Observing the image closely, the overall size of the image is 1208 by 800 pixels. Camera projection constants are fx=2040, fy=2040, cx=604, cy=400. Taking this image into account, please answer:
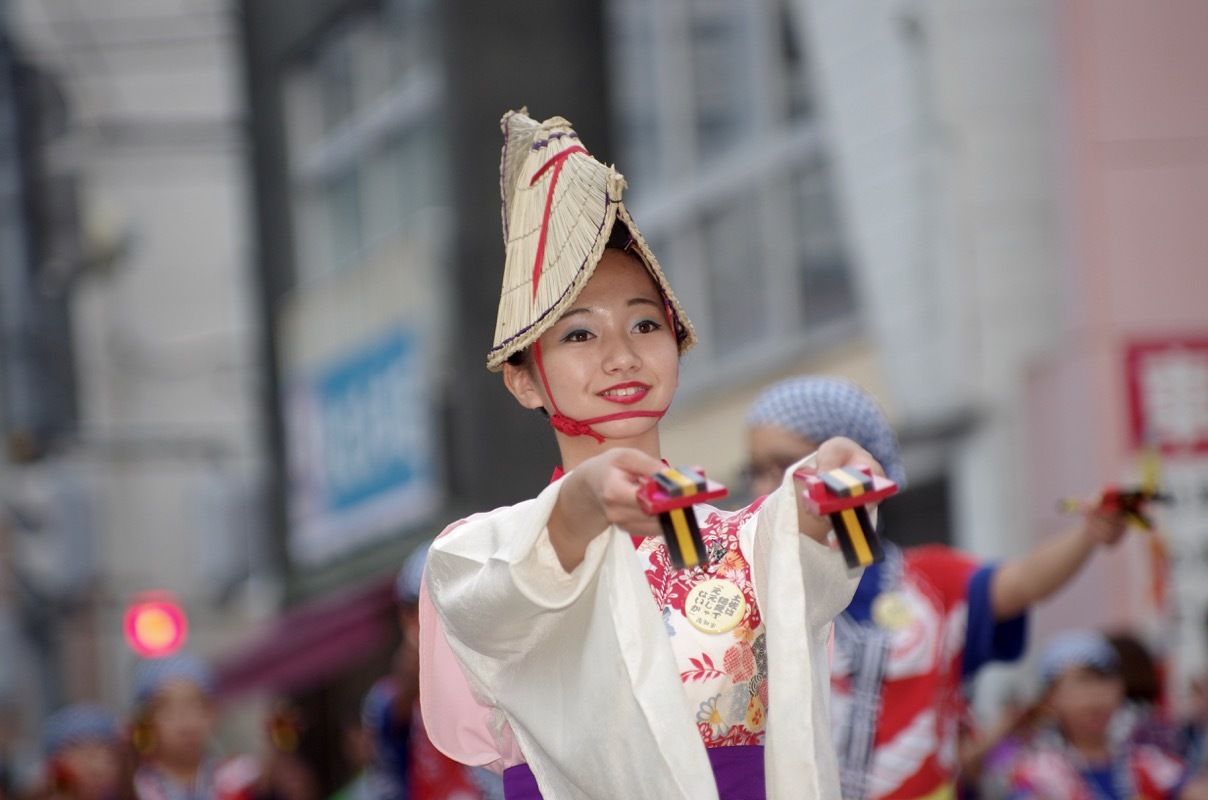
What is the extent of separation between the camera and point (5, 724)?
58.9ft

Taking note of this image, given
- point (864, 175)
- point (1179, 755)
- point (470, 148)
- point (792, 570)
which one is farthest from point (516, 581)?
point (470, 148)

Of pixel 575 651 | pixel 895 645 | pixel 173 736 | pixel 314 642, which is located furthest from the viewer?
pixel 314 642

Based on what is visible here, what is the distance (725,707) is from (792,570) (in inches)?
12.2

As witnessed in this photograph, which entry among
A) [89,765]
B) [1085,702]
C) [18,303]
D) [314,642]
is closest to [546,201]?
[1085,702]

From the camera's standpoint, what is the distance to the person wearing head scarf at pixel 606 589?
9.05 ft

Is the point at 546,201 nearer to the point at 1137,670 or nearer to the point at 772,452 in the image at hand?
the point at 772,452

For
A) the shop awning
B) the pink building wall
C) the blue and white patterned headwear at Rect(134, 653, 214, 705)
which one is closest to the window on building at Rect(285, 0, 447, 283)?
the shop awning

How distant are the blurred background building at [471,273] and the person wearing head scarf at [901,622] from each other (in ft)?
6.46

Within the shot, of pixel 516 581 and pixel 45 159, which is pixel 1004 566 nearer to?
pixel 516 581

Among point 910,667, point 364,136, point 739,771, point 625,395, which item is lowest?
point 910,667

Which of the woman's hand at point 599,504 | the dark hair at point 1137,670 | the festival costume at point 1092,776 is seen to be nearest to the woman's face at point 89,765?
the festival costume at point 1092,776

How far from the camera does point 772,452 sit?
4402mm

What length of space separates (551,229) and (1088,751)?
3.85 m

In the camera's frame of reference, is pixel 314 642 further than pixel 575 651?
Yes
